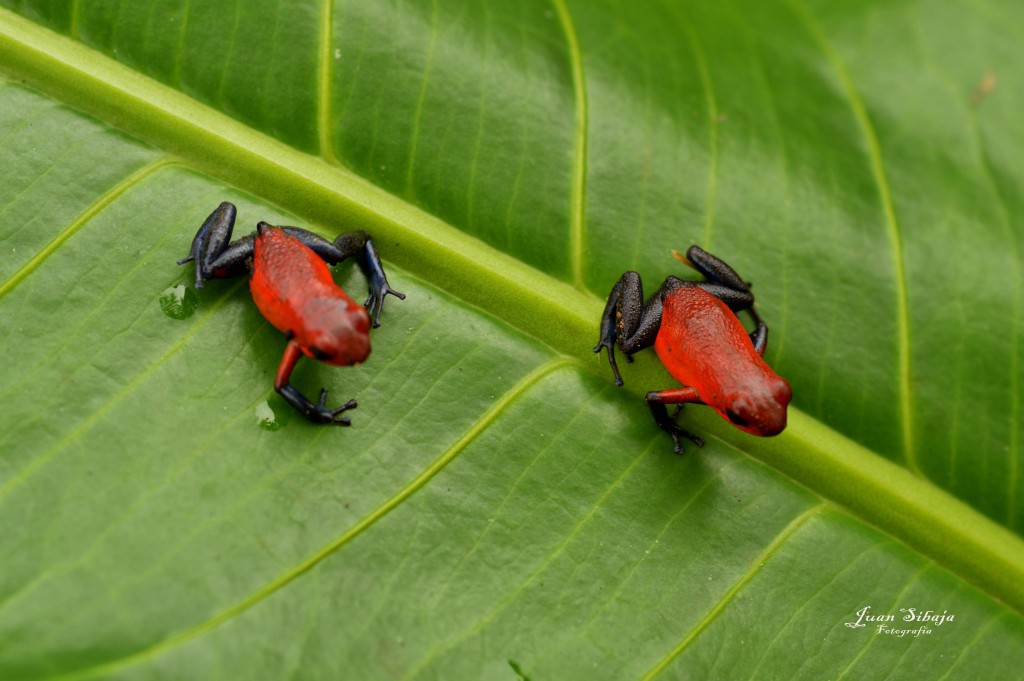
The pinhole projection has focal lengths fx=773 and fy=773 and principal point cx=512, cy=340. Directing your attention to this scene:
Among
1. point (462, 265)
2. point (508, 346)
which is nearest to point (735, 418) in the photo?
point (508, 346)

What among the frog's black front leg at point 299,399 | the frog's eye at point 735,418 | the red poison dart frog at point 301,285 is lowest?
the frog's black front leg at point 299,399

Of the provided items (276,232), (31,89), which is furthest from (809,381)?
(31,89)

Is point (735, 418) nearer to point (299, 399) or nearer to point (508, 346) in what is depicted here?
point (508, 346)

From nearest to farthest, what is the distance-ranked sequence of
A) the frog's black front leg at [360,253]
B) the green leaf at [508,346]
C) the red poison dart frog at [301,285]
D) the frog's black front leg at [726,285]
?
1. the green leaf at [508,346]
2. the red poison dart frog at [301,285]
3. the frog's black front leg at [360,253]
4. the frog's black front leg at [726,285]

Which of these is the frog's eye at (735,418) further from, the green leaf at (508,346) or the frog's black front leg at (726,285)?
the frog's black front leg at (726,285)

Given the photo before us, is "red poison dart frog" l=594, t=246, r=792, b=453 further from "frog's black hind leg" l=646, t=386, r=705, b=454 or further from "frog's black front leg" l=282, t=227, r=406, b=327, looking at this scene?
"frog's black front leg" l=282, t=227, r=406, b=327

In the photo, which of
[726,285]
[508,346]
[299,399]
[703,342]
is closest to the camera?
[299,399]

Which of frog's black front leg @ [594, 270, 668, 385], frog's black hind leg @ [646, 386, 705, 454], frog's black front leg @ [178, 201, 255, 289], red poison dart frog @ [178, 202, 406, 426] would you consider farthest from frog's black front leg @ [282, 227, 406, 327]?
frog's black hind leg @ [646, 386, 705, 454]

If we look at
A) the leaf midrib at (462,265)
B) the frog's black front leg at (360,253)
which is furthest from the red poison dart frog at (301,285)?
the leaf midrib at (462,265)
